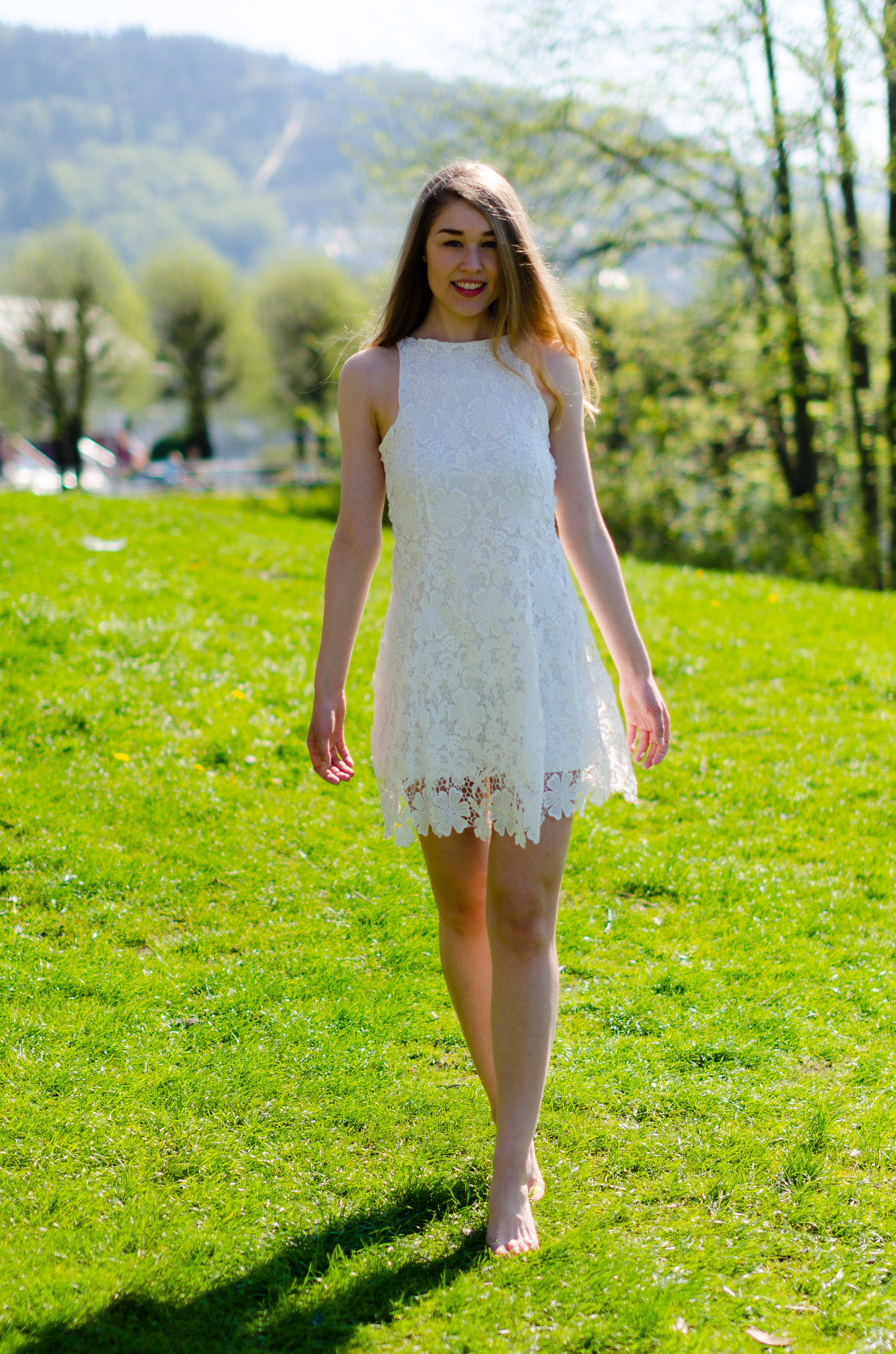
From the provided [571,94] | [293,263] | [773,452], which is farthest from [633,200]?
[293,263]

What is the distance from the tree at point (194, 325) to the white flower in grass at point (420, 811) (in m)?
50.8

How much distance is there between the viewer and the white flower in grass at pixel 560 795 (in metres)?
2.37

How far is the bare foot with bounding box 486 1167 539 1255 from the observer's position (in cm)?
235

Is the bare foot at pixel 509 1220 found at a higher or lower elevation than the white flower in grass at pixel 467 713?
lower

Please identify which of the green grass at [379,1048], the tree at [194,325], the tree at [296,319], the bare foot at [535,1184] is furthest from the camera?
the tree at [194,325]

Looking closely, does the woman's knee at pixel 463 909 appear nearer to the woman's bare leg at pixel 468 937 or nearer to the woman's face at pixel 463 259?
the woman's bare leg at pixel 468 937

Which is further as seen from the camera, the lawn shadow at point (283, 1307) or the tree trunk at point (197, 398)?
the tree trunk at point (197, 398)

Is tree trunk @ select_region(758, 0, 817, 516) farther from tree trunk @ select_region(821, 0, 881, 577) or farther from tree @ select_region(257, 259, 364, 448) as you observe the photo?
tree @ select_region(257, 259, 364, 448)

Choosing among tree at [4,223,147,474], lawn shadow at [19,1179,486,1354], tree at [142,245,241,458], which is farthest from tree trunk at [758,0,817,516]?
tree at [142,245,241,458]

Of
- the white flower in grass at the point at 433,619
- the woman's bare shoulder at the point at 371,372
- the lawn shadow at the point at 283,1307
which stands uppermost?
the woman's bare shoulder at the point at 371,372

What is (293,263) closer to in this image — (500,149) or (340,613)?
(500,149)

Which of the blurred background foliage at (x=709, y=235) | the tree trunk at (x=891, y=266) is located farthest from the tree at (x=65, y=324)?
the tree trunk at (x=891, y=266)

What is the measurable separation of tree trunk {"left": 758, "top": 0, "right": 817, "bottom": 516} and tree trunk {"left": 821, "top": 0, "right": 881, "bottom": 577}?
547 mm

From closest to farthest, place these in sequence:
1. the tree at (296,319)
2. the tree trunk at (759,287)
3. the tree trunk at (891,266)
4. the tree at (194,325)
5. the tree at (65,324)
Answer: the tree trunk at (891,266)
the tree trunk at (759,287)
the tree at (65,324)
the tree at (296,319)
the tree at (194,325)
